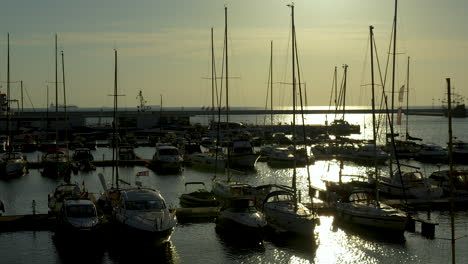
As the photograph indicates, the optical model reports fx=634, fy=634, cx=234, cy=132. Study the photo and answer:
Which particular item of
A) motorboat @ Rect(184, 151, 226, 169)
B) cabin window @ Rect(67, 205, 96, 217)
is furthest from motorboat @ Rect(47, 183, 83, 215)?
motorboat @ Rect(184, 151, 226, 169)

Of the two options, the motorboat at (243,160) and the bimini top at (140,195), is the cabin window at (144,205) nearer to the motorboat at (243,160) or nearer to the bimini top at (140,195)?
A: the bimini top at (140,195)

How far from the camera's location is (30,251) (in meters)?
33.2

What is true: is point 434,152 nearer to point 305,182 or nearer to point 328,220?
point 305,182

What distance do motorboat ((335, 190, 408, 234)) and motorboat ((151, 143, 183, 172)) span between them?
31786 millimetres

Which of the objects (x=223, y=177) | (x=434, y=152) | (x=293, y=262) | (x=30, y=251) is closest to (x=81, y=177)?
(x=223, y=177)

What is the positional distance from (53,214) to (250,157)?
37.3m

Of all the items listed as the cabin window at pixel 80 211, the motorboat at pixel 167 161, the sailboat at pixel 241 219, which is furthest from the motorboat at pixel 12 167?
the sailboat at pixel 241 219

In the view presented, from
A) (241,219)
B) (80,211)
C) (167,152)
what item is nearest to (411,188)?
(241,219)

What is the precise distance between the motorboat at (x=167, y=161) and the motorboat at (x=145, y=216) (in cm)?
3375

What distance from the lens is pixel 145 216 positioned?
33.2 m

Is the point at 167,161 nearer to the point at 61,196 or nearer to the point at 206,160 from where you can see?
the point at 206,160

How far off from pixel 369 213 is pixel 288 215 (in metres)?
5.25

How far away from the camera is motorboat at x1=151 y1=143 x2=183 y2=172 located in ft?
229

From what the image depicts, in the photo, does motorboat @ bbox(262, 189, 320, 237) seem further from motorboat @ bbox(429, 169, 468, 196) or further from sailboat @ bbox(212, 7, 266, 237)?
motorboat @ bbox(429, 169, 468, 196)
